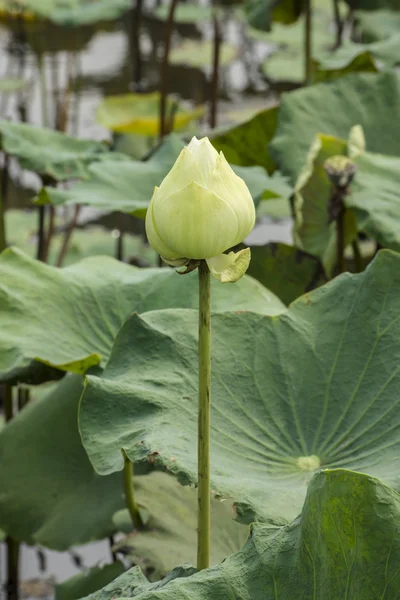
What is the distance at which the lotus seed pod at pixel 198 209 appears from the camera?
2.21ft

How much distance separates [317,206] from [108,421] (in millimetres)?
700

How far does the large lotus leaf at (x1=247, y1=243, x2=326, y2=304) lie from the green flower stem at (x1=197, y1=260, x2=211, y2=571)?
729 millimetres

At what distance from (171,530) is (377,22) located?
177 cm

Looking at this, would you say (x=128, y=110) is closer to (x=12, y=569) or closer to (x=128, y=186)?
(x=128, y=186)

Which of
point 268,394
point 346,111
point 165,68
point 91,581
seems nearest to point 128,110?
point 165,68

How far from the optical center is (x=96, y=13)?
12.9 feet

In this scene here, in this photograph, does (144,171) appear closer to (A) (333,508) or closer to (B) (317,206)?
(B) (317,206)

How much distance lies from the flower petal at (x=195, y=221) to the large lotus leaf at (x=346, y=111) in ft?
3.43

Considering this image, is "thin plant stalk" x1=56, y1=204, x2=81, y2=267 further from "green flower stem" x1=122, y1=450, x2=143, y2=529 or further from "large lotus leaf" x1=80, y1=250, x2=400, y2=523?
"large lotus leaf" x1=80, y1=250, x2=400, y2=523

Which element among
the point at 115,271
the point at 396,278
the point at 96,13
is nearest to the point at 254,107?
the point at 96,13

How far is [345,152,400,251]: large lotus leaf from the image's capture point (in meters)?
1.35

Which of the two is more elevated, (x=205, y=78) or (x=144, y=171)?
(x=144, y=171)

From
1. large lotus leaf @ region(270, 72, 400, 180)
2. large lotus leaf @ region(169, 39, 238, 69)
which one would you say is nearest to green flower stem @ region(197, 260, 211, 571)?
large lotus leaf @ region(270, 72, 400, 180)

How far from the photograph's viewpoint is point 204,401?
0.75 metres
